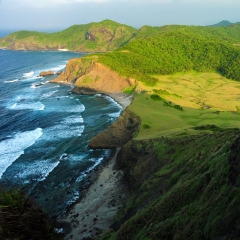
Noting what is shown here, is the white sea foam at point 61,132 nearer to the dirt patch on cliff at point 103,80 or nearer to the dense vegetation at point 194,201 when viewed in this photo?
the dense vegetation at point 194,201

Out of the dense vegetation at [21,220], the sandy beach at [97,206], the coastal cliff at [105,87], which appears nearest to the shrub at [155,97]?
the coastal cliff at [105,87]

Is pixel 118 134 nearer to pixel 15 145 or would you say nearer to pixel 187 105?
pixel 15 145

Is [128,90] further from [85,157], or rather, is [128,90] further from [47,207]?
[47,207]

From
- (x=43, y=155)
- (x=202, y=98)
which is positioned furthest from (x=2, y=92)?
(x=202, y=98)

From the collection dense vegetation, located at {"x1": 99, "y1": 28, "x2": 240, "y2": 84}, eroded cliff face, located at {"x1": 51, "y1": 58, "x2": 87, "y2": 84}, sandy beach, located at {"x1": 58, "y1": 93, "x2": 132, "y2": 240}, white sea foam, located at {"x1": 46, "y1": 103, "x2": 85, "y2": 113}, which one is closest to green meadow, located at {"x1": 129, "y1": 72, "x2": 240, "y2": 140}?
dense vegetation, located at {"x1": 99, "y1": 28, "x2": 240, "y2": 84}

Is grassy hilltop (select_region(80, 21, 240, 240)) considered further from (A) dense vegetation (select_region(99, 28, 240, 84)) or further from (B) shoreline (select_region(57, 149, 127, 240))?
(B) shoreline (select_region(57, 149, 127, 240))

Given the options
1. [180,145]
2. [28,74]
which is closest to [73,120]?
[180,145]
